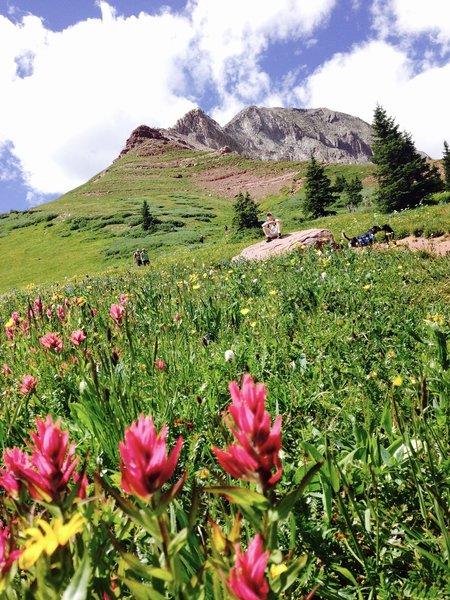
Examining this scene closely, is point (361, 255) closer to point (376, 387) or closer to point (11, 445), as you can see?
point (376, 387)

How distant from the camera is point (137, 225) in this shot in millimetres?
45156

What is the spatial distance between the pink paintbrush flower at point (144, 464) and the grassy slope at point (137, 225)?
44.8ft

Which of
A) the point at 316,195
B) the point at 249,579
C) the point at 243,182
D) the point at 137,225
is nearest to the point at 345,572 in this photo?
the point at 249,579

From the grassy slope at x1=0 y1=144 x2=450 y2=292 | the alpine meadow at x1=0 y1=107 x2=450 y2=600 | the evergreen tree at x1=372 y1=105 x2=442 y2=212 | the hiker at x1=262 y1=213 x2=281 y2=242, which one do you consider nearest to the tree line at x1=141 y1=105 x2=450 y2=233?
the evergreen tree at x1=372 y1=105 x2=442 y2=212

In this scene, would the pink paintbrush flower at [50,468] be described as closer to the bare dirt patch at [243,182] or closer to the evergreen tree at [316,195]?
the evergreen tree at [316,195]

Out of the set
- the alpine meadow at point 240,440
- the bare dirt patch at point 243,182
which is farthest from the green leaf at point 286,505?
the bare dirt patch at point 243,182

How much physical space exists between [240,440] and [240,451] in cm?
3

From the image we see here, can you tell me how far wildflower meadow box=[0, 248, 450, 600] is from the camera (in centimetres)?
79

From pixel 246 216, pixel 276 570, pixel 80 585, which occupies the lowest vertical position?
pixel 276 570

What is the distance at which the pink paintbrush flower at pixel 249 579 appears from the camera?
0.73 meters

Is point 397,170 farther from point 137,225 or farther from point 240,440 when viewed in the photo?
point 240,440

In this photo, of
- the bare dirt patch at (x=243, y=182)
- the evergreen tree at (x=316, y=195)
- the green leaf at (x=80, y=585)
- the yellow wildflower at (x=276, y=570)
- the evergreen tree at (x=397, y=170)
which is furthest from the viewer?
the bare dirt patch at (x=243, y=182)

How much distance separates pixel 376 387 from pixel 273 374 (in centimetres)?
84

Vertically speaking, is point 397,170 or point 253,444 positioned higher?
point 397,170
